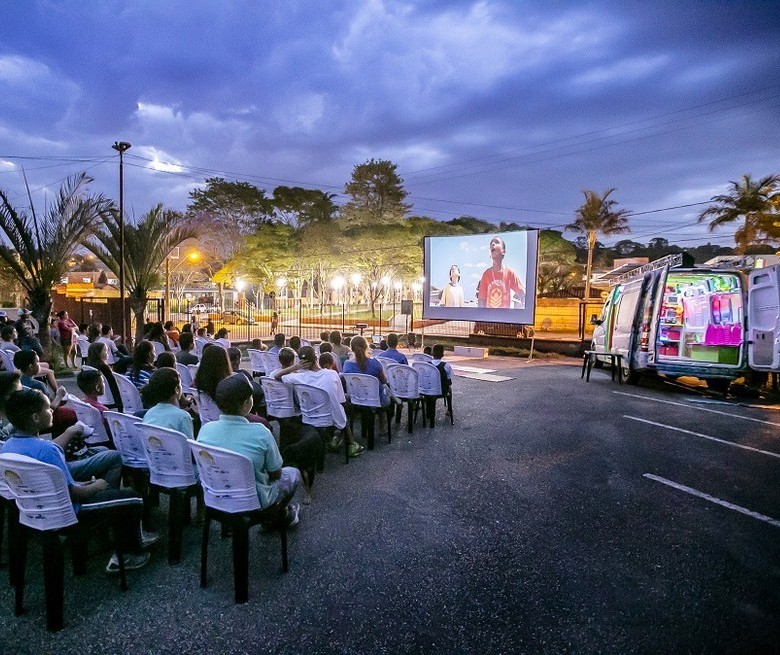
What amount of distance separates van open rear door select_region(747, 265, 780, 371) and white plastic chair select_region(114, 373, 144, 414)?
10433mm

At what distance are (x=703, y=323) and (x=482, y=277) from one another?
7.34 meters

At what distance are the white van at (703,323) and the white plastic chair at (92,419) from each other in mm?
10053

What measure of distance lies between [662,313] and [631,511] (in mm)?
7505

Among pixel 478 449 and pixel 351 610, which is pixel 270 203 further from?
pixel 351 610

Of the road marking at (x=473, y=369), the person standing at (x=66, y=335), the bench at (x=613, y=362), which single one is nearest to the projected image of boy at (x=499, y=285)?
the road marking at (x=473, y=369)

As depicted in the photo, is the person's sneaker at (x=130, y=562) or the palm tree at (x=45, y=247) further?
the palm tree at (x=45, y=247)

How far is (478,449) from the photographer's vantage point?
6.02 metres

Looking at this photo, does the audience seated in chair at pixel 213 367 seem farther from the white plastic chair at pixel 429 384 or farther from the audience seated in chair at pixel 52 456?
the white plastic chair at pixel 429 384

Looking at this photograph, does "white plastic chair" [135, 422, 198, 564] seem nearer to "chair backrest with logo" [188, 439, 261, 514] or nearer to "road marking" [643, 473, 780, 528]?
"chair backrest with logo" [188, 439, 261, 514]

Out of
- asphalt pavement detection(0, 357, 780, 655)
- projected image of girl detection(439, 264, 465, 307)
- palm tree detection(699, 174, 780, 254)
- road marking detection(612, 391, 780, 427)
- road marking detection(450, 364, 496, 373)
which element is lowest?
asphalt pavement detection(0, 357, 780, 655)

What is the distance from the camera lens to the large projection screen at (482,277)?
50.1 ft

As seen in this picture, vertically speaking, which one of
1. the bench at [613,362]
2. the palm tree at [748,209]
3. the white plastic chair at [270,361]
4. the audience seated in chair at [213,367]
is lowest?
the bench at [613,362]

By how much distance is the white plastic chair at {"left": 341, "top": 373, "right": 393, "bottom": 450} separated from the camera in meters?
6.02

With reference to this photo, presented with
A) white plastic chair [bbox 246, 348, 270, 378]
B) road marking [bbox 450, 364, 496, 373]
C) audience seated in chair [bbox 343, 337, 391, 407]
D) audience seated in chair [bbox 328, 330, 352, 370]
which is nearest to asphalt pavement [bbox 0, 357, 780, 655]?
audience seated in chair [bbox 343, 337, 391, 407]
